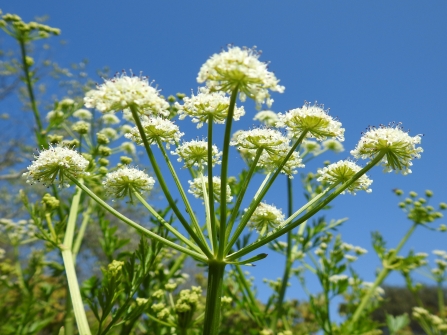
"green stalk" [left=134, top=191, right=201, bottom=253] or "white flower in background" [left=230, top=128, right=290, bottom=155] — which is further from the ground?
"white flower in background" [left=230, top=128, right=290, bottom=155]

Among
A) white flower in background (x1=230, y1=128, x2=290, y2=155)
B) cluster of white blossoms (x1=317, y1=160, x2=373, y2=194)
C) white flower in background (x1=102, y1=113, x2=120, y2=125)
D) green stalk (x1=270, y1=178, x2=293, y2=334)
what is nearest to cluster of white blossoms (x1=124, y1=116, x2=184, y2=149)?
white flower in background (x1=230, y1=128, x2=290, y2=155)

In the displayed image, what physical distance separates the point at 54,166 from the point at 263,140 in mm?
1727

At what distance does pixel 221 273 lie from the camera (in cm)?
269

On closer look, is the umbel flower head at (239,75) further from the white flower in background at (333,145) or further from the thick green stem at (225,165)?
the white flower in background at (333,145)

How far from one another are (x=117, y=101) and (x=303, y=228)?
5.41 meters

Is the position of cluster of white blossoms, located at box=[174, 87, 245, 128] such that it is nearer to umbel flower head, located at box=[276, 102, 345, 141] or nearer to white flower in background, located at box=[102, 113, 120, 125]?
umbel flower head, located at box=[276, 102, 345, 141]

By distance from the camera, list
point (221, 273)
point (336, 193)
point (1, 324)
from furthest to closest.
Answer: point (1, 324) → point (336, 193) → point (221, 273)

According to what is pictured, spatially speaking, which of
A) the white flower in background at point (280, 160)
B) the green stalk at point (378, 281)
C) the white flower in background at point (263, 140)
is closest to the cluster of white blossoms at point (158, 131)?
the white flower in background at point (263, 140)

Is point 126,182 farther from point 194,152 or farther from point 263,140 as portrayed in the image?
point 263,140

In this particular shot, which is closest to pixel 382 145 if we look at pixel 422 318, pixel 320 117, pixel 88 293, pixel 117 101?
pixel 320 117

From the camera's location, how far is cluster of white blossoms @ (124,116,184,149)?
3.23m

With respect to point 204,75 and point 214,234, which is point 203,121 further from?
point 214,234

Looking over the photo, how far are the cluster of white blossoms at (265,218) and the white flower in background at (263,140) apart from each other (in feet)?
1.97

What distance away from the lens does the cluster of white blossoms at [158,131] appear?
10.6 ft
